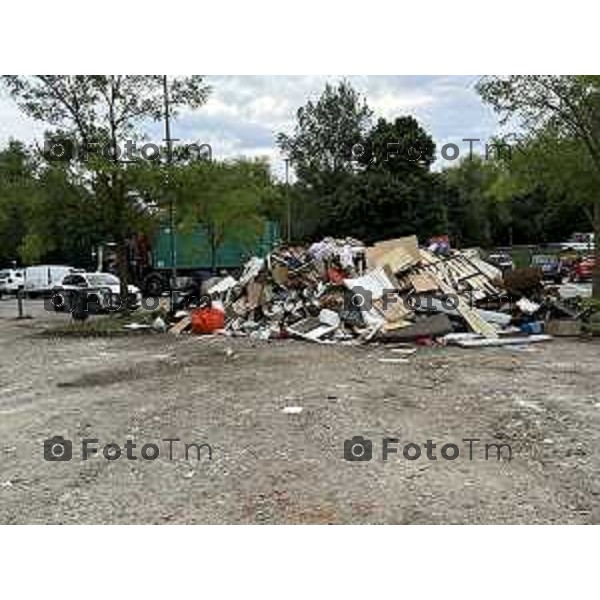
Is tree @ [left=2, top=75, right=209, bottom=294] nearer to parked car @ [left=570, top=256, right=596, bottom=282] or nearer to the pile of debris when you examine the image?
the pile of debris

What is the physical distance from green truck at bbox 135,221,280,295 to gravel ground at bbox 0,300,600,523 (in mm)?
17017

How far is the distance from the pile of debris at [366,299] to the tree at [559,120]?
305cm

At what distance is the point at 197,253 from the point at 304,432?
27308 millimetres

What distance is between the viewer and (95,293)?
2659 centimetres

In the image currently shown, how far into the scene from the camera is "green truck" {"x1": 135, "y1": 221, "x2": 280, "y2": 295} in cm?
3241

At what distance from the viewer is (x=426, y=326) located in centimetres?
1680

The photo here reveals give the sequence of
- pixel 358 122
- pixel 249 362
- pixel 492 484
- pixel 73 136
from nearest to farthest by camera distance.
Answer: pixel 492 484, pixel 249 362, pixel 73 136, pixel 358 122

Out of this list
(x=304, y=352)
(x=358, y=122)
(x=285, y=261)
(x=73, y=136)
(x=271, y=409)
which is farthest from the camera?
(x=358, y=122)

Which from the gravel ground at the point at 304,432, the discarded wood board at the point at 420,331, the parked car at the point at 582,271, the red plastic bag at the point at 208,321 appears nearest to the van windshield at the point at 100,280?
the red plastic bag at the point at 208,321

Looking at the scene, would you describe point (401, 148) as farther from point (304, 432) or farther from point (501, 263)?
point (304, 432)

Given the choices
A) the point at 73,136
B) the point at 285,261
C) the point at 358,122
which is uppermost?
the point at 358,122

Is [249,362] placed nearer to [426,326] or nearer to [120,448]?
[426,326]

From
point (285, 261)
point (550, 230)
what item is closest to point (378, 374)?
point (285, 261)

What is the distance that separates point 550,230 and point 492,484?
55.3 m
